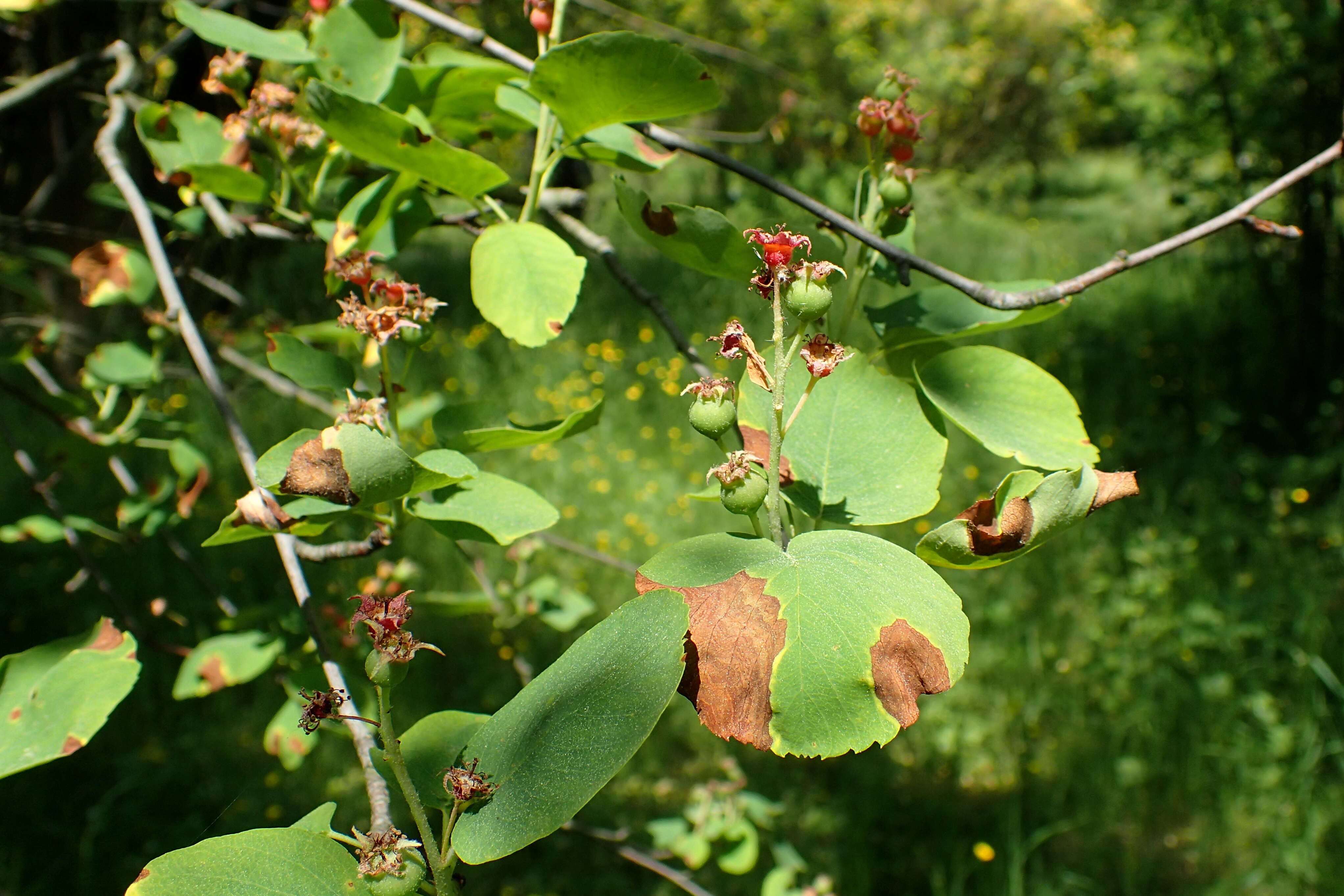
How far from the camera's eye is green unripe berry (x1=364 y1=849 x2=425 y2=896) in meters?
0.50

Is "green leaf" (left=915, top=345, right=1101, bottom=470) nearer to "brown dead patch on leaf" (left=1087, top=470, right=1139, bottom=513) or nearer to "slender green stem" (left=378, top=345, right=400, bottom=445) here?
"brown dead patch on leaf" (left=1087, top=470, right=1139, bottom=513)

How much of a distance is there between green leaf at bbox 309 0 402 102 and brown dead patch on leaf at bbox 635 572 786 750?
663mm

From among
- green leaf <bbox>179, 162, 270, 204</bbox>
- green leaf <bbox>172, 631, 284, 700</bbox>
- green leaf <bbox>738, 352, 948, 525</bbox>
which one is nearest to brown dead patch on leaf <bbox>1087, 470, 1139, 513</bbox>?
green leaf <bbox>738, 352, 948, 525</bbox>

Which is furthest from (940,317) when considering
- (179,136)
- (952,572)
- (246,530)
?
(952,572)

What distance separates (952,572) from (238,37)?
274 centimetres

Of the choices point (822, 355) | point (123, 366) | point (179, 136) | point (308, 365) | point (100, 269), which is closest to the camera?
point (822, 355)

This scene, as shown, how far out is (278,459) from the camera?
0.69 m

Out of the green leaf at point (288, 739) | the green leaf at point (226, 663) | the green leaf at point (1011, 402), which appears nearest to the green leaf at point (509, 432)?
the green leaf at point (1011, 402)

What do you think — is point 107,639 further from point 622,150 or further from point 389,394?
point 622,150

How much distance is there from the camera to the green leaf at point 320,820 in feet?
1.91

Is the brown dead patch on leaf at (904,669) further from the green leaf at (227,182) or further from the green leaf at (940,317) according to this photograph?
the green leaf at (227,182)

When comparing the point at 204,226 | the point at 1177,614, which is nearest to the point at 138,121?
the point at 204,226

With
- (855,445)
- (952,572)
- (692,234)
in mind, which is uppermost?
(692,234)

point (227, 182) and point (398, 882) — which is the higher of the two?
point (227, 182)
